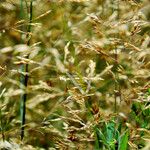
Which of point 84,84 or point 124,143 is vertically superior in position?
point 84,84

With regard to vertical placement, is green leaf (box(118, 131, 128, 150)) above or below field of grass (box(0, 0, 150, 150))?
below

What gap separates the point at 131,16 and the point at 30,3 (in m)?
0.27

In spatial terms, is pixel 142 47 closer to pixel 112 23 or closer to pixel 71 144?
pixel 112 23

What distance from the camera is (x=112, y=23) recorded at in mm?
1191

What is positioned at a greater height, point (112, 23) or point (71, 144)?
point (112, 23)

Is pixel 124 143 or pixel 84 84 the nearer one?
pixel 124 143

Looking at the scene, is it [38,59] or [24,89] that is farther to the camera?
[38,59]

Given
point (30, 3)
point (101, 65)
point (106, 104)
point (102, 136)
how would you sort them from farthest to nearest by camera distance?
point (101, 65) < point (106, 104) < point (30, 3) < point (102, 136)

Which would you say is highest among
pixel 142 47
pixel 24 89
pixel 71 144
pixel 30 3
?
pixel 30 3

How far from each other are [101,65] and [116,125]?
0.45 m

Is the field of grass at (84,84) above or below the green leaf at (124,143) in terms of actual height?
above

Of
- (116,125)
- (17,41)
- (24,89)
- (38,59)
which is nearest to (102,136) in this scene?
(116,125)

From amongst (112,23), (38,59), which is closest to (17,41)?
(38,59)

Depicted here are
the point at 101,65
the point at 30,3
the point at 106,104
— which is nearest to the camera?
the point at 30,3
